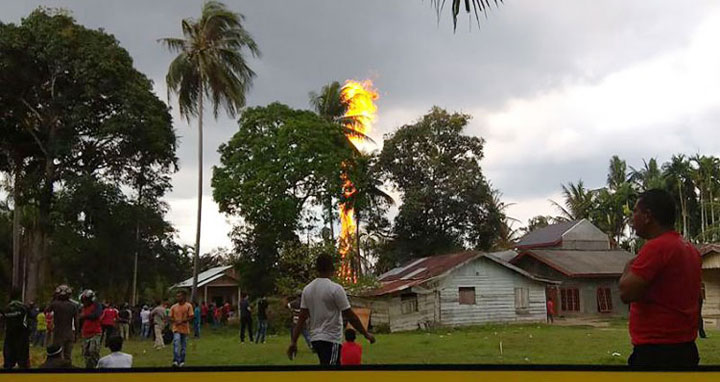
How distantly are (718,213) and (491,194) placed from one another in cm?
1724

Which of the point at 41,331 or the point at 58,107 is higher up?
the point at 58,107

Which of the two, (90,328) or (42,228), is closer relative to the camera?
(90,328)

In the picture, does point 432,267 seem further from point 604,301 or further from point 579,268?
point 604,301

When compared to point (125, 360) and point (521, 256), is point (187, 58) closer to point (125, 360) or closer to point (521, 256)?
point (521, 256)

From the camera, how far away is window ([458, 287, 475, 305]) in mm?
31938

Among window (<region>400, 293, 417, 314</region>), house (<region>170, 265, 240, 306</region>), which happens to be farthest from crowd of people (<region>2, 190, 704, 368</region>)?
house (<region>170, 265, 240, 306</region>)

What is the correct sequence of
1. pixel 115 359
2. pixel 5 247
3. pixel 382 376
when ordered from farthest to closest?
pixel 5 247, pixel 115 359, pixel 382 376

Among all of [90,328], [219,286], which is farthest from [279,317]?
[219,286]

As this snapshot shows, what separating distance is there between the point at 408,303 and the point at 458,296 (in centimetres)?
311

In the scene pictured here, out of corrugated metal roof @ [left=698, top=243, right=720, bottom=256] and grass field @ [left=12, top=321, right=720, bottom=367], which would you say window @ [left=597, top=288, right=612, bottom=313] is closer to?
corrugated metal roof @ [left=698, top=243, right=720, bottom=256]

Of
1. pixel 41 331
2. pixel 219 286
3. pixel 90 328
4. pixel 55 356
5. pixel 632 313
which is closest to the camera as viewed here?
pixel 632 313

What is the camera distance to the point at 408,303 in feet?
97.9

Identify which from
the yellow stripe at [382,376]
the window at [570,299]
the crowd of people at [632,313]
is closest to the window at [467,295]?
the window at [570,299]

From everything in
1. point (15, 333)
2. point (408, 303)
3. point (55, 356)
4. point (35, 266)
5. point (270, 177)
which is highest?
point (270, 177)
